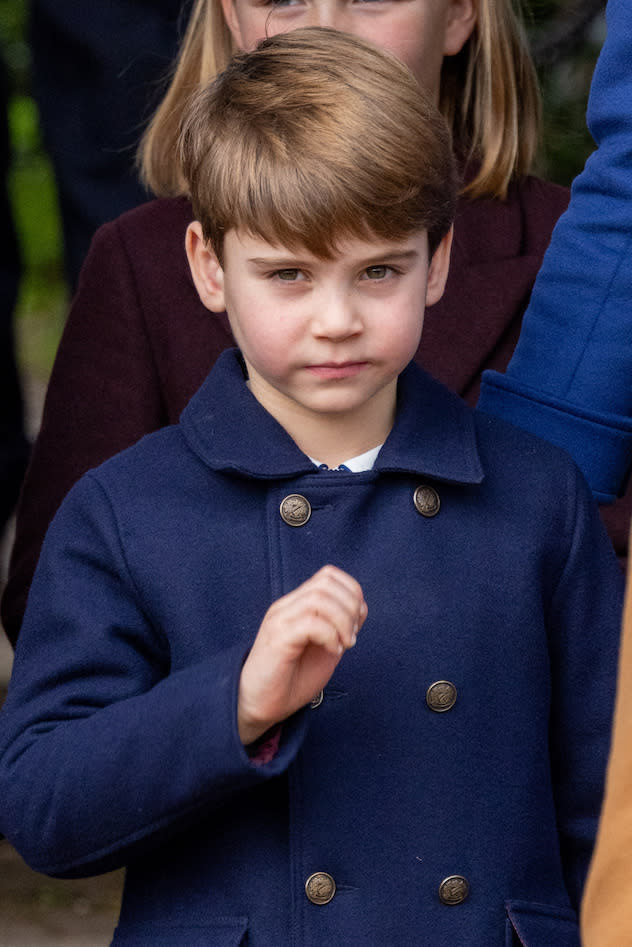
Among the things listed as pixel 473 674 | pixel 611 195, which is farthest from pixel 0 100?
pixel 473 674

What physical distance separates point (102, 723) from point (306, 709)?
8.4 inches

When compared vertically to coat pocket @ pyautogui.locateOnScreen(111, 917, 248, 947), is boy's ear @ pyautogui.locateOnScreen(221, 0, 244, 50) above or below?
above

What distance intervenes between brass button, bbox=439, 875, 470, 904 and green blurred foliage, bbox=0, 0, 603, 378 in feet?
5.65

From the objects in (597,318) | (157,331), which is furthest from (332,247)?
(157,331)

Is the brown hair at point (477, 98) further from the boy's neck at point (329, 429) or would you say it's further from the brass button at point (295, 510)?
the brass button at point (295, 510)

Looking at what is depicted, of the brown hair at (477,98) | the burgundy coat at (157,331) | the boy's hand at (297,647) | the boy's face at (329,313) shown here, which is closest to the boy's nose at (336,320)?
the boy's face at (329,313)

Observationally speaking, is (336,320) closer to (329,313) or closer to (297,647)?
(329,313)

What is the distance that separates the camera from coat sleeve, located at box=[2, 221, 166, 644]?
252cm

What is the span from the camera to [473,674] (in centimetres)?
182

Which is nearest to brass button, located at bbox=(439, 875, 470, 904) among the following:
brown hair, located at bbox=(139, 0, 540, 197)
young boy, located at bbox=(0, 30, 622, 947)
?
young boy, located at bbox=(0, 30, 622, 947)

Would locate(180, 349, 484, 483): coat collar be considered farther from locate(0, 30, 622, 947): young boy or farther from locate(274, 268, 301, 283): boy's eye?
locate(274, 268, 301, 283): boy's eye

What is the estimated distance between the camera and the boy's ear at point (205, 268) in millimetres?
1955

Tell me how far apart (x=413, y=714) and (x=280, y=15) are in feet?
3.90

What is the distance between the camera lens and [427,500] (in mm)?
1868
